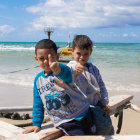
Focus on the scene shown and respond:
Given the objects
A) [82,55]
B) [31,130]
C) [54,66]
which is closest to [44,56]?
[54,66]

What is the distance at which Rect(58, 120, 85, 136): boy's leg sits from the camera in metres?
1.66

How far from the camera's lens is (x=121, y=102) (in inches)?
107

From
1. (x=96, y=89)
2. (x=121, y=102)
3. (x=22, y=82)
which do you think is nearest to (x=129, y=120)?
(x=121, y=102)

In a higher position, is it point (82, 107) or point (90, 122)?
point (82, 107)

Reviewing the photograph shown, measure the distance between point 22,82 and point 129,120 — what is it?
412 centimetres

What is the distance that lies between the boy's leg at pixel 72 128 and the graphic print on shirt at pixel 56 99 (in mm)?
155

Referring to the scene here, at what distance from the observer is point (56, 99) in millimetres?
1649

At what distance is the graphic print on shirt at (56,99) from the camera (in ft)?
5.35

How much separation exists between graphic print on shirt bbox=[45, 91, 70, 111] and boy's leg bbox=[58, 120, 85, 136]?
155 mm

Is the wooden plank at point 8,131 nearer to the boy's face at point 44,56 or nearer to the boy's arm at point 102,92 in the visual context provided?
the boy's face at point 44,56

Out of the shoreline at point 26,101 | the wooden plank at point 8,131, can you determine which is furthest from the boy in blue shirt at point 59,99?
the shoreline at point 26,101

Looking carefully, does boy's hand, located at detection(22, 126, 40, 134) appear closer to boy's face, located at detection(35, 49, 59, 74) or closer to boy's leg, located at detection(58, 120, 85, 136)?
boy's leg, located at detection(58, 120, 85, 136)

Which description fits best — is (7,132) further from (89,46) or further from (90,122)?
(89,46)

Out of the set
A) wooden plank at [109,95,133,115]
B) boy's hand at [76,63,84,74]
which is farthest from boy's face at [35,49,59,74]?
wooden plank at [109,95,133,115]
